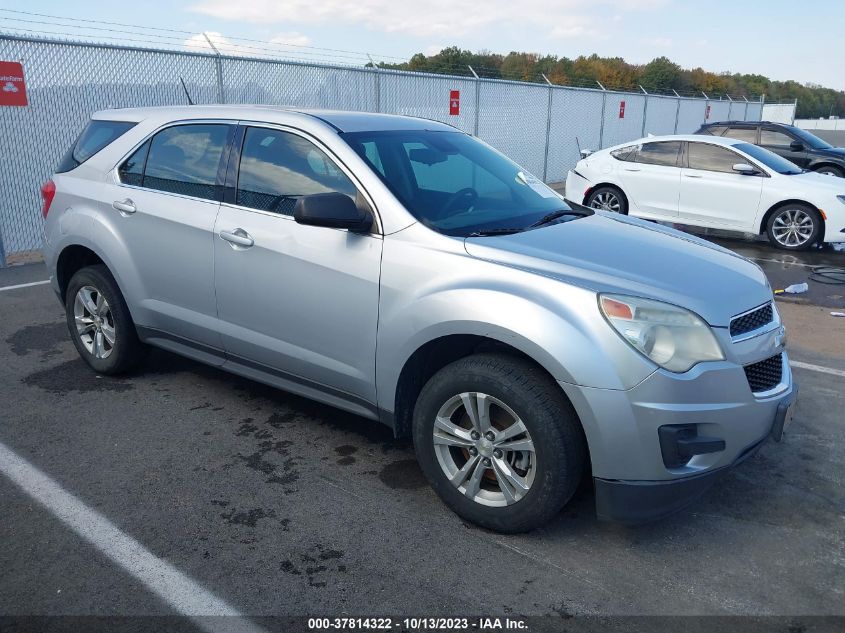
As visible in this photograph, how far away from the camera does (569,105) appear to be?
1825cm

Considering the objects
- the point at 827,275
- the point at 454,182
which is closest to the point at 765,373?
the point at 454,182

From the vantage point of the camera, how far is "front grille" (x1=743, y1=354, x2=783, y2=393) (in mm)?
3033

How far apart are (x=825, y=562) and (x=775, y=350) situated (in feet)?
2.97

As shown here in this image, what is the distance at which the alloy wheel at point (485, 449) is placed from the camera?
305 cm

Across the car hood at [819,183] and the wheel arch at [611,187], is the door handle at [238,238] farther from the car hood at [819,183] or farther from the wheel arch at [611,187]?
the car hood at [819,183]

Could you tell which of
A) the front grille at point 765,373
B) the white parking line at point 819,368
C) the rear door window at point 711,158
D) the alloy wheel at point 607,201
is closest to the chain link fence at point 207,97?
the alloy wheel at point 607,201

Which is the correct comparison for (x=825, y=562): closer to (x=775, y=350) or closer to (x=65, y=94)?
(x=775, y=350)

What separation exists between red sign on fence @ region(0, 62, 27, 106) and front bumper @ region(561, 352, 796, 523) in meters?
8.30

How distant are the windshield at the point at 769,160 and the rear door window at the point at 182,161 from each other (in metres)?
8.52

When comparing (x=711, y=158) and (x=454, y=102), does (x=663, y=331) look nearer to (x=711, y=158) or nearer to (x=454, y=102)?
(x=711, y=158)

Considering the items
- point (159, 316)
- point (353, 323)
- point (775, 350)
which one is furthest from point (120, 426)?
point (775, 350)

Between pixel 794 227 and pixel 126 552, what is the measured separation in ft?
32.0

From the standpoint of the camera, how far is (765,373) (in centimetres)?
315

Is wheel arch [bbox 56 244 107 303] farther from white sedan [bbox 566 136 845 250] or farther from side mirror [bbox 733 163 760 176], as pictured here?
side mirror [bbox 733 163 760 176]
